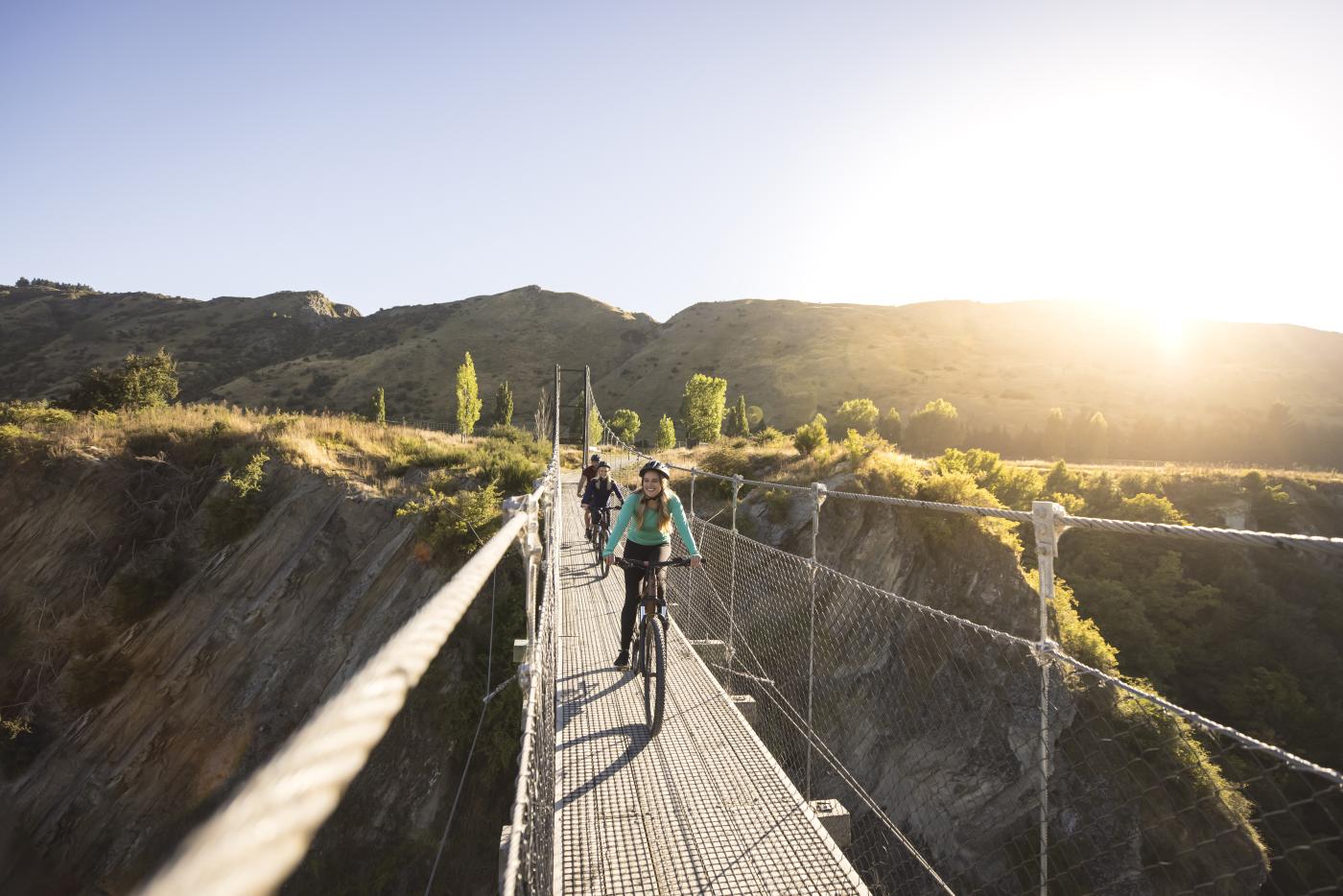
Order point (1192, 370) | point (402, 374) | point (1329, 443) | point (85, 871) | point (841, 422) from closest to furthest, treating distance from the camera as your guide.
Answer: point (85, 871), point (841, 422), point (1329, 443), point (402, 374), point (1192, 370)

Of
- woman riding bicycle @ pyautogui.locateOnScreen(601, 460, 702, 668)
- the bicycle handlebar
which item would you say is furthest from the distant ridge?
the bicycle handlebar

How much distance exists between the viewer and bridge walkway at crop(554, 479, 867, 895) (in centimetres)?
329

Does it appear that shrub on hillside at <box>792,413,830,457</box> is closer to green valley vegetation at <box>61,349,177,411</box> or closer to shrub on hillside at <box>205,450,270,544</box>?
shrub on hillside at <box>205,450,270,544</box>

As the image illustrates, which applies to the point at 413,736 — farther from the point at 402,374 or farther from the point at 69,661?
the point at 402,374

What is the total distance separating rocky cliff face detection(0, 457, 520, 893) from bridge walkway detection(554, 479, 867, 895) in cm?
457

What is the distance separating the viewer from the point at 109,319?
8231 cm

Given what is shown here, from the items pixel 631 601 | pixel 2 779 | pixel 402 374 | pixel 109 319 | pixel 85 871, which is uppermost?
pixel 109 319

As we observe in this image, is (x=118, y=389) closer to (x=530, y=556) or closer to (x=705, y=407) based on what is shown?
(x=530, y=556)

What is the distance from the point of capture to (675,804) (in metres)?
3.80

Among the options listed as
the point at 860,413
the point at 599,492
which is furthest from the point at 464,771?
the point at 860,413

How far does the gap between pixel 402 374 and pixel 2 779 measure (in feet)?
232

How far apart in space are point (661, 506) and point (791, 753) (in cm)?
649

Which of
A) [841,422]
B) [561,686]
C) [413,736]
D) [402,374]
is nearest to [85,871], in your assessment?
[413,736]

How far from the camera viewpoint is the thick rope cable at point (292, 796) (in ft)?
1.75
